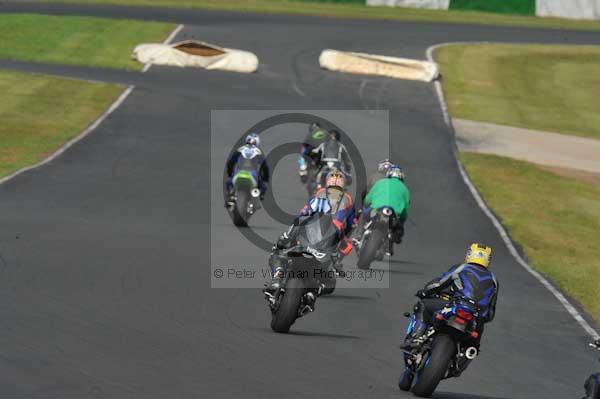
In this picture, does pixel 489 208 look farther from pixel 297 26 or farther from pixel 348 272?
pixel 297 26

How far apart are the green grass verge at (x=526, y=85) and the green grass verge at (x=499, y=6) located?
7355 millimetres

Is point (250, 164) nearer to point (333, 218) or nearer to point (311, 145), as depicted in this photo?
point (311, 145)

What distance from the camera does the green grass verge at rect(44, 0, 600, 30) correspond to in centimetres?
5778

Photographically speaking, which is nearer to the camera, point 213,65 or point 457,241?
point 457,241

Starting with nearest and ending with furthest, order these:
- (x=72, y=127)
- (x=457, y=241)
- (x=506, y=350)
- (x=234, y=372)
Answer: (x=234, y=372) < (x=506, y=350) < (x=457, y=241) < (x=72, y=127)

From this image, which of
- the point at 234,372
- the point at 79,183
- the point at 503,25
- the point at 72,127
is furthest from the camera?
the point at 503,25

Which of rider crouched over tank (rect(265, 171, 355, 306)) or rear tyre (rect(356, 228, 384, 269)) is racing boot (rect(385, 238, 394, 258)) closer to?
rear tyre (rect(356, 228, 384, 269))

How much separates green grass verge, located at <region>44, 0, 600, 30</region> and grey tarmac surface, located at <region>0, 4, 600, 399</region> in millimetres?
20205

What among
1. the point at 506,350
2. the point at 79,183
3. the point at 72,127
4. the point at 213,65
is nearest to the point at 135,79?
the point at 213,65

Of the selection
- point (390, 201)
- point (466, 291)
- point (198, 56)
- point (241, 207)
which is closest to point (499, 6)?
point (198, 56)

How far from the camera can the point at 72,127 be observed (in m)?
34.4

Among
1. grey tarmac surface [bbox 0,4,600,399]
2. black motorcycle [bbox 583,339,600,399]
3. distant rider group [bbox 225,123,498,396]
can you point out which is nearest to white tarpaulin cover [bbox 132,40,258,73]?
grey tarmac surface [bbox 0,4,600,399]

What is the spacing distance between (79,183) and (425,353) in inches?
618

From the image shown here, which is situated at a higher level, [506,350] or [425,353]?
[425,353]
